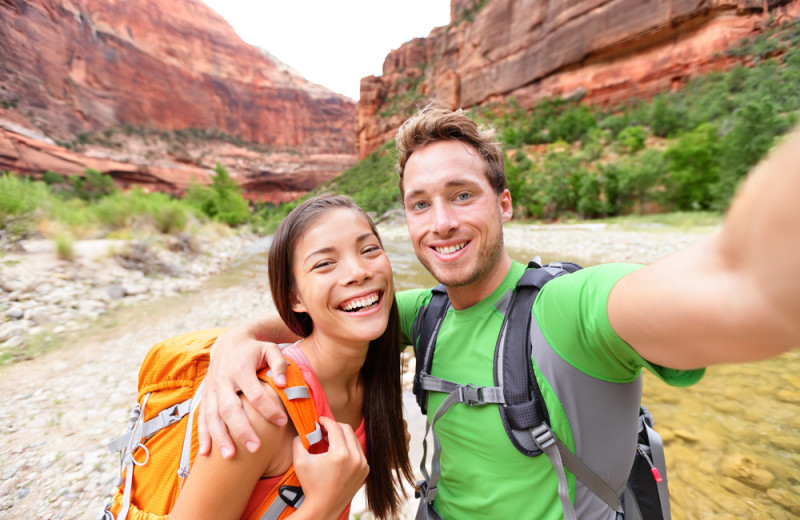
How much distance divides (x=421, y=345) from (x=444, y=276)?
13.2 inches

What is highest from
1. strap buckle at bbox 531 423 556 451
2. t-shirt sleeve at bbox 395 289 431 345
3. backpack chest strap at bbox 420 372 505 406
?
t-shirt sleeve at bbox 395 289 431 345

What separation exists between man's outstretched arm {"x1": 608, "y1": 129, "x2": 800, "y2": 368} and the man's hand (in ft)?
2.96

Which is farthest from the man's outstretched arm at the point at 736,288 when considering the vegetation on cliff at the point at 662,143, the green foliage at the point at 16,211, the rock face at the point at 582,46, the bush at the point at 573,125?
the rock face at the point at 582,46

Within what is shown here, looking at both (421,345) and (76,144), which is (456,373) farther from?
(76,144)

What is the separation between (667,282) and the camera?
1.82ft

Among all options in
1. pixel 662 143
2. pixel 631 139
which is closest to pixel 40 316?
pixel 631 139

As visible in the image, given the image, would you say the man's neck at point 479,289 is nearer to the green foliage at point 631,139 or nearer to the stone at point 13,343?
the stone at point 13,343

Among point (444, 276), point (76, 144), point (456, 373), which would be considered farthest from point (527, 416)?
point (76, 144)

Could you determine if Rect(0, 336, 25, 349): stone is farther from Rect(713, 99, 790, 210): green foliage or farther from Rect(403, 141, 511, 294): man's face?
Rect(713, 99, 790, 210): green foliage

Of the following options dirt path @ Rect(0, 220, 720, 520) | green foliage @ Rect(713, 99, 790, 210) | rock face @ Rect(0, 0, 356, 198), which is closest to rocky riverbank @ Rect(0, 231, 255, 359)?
dirt path @ Rect(0, 220, 720, 520)

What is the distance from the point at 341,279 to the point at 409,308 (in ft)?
1.84

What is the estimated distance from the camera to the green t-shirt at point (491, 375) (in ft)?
2.53

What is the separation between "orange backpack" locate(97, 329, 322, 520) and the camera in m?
0.88

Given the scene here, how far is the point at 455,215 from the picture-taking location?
1.25 m
